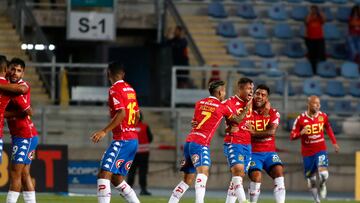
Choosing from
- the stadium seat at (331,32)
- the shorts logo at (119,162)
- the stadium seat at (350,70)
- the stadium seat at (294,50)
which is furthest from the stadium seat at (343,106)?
the shorts logo at (119,162)

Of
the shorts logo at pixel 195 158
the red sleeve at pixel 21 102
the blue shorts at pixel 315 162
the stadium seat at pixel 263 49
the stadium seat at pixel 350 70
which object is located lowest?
the shorts logo at pixel 195 158

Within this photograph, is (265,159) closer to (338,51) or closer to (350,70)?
(350,70)

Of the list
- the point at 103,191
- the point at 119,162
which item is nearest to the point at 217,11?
the point at 119,162

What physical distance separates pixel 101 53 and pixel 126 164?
15.6 metres

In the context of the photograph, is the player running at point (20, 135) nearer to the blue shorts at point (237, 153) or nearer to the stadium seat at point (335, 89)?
the blue shorts at point (237, 153)

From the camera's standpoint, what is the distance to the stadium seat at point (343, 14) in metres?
38.2

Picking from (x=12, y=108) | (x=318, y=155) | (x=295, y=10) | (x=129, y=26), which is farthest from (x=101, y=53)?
(x=12, y=108)

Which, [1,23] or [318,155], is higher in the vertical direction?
[1,23]

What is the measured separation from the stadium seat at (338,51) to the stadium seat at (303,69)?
123cm

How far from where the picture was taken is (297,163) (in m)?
32.8

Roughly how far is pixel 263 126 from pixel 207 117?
6.40ft

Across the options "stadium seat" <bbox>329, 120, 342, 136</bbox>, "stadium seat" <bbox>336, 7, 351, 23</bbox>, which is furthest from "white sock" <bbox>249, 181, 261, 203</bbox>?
"stadium seat" <bbox>336, 7, 351, 23</bbox>

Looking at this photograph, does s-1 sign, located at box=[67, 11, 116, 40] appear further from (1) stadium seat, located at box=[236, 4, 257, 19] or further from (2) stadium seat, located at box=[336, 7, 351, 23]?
(2) stadium seat, located at box=[336, 7, 351, 23]

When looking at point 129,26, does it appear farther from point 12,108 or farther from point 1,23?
point 12,108
